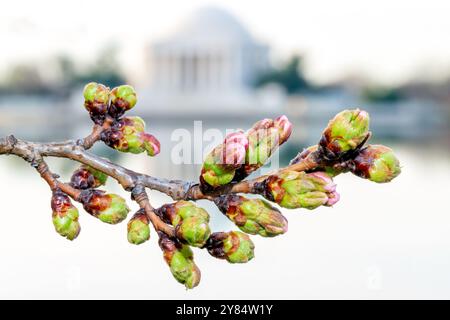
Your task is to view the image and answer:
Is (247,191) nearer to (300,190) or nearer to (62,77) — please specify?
(300,190)

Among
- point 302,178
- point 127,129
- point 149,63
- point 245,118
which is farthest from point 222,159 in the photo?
point 149,63

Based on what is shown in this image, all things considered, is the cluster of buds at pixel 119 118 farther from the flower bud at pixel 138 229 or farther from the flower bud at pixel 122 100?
the flower bud at pixel 138 229

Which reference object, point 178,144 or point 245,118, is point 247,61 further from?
point 178,144

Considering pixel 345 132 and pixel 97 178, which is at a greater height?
pixel 345 132

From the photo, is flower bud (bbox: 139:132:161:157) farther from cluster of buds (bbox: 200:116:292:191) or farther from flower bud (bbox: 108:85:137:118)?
cluster of buds (bbox: 200:116:292:191)

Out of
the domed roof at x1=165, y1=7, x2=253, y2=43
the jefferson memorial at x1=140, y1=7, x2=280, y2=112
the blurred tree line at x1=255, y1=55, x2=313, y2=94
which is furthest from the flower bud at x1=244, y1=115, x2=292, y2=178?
the domed roof at x1=165, y1=7, x2=253, y2=43

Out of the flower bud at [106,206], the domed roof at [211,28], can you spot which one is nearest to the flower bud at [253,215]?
the flower bud at [106,206]

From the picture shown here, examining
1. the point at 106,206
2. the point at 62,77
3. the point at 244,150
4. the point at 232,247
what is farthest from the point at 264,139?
the point at 62,77
